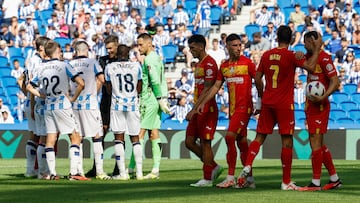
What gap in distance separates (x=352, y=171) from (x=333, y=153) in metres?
6.62

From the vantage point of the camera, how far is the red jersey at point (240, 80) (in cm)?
1555

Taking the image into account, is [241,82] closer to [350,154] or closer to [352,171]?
[352,171]

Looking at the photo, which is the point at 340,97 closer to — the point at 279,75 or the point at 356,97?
the point at 356,97

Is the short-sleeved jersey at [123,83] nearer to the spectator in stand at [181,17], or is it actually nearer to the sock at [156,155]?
the sock at [156,155]

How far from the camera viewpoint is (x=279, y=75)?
15.0m

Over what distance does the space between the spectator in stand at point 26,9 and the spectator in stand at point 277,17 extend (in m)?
8.98

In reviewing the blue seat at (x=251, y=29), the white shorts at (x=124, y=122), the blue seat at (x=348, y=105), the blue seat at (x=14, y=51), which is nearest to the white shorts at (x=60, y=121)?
the white shorts at (x=124, y=122)

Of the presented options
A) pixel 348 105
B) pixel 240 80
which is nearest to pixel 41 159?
pixel 240 80

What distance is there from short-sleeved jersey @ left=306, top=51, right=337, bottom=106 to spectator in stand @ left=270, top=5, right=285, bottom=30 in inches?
Answer: 686

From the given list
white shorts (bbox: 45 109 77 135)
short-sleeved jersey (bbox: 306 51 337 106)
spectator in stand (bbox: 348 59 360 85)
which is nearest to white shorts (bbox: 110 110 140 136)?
white shorts (bbox: 45 109 77 135)

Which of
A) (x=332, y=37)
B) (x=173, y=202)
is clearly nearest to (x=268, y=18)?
(x=332, y=37)

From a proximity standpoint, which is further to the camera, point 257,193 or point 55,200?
point 257,193

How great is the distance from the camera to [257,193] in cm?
1440

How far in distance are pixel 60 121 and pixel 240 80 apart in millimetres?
3291
